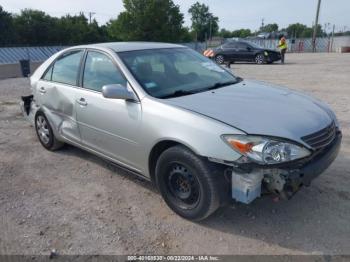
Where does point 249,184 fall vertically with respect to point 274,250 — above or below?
above

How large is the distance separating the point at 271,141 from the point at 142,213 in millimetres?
1540

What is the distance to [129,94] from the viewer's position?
3.48 meters

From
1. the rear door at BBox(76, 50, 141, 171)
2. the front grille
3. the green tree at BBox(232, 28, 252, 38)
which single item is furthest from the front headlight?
the green tree at BBox(232, 28, 252, 38)

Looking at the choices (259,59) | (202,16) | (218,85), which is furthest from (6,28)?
(202,16)

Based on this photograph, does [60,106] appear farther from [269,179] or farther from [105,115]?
[269,179]

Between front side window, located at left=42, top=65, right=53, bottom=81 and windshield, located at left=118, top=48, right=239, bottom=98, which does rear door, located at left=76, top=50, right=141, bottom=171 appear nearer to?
windshield, located at left=118, top=48, right=239, bottom=98

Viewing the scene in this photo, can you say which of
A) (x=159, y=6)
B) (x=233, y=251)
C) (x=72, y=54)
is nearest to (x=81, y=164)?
(x=72, y=54)

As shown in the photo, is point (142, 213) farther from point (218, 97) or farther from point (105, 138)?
point (218, 97)

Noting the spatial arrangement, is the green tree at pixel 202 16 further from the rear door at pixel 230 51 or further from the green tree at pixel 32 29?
the rear door at pixel 230 51

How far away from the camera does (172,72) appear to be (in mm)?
3945

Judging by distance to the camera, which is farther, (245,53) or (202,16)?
(202,16)

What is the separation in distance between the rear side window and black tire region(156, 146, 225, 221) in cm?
189

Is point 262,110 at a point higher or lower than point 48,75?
lower

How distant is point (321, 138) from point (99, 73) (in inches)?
100
